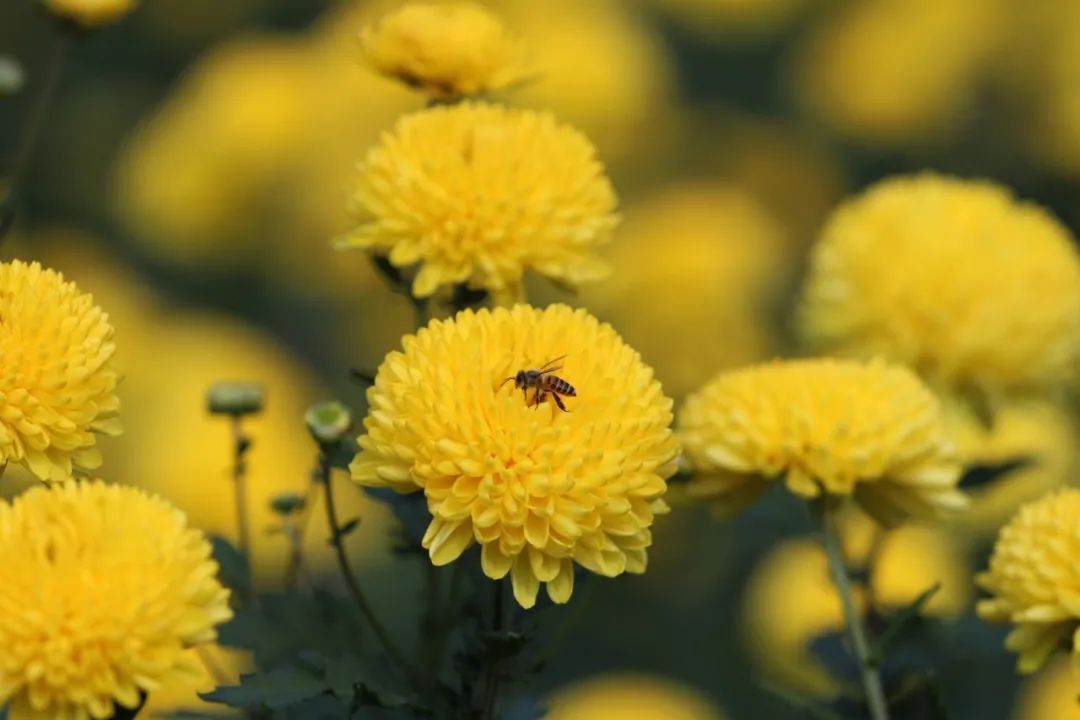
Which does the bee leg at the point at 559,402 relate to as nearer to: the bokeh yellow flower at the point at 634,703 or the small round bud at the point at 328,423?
the small round bud at the point at 328,423

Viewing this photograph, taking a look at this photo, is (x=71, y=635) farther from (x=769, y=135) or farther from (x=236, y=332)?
(x=769, y=135)

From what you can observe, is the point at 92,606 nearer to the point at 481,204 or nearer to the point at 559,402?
the point at 559,402

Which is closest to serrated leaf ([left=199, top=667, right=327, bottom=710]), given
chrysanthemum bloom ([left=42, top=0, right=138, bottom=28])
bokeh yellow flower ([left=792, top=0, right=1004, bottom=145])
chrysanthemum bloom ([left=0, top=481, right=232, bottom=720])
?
chrysanthemum bloom ([left=0, top=481, right=232, bottom=720])

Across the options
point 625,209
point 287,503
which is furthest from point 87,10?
point 625,209

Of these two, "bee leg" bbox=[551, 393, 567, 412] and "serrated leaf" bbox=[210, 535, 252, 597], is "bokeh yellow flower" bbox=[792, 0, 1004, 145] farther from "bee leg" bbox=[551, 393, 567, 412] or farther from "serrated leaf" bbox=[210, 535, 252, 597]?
"bee leg" bbox=[551, 393, 567, 412]

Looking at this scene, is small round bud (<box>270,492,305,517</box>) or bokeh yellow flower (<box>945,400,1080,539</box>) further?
bokeh yellow flower (<box>945,400,1080,539</box>)

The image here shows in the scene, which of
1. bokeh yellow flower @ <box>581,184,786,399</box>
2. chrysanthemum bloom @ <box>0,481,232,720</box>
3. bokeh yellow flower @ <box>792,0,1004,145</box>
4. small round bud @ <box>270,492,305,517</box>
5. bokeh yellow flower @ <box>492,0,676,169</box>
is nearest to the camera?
chrysanthemum bloom @ <box>0,481,232,720</box>
